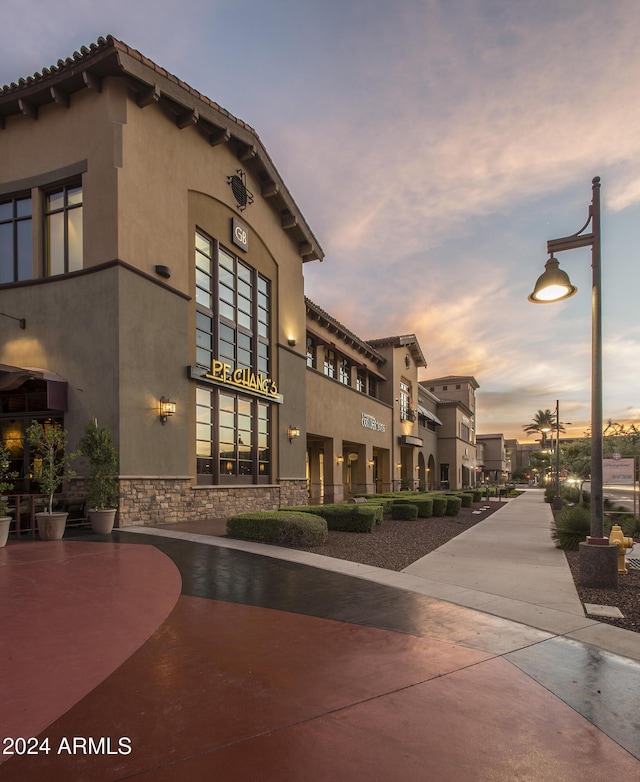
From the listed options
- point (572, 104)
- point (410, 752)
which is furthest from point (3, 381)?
point (572, 104)

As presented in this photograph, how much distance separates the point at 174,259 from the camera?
16406 mm

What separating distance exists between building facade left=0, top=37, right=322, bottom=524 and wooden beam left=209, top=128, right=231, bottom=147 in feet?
0.25

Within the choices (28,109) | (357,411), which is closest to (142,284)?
(28,109)

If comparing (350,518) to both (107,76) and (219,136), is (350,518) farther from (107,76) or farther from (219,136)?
(107,76)

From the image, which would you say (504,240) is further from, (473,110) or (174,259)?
(174,259)

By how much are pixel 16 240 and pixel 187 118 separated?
274 inches

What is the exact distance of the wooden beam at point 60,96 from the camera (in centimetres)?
1502

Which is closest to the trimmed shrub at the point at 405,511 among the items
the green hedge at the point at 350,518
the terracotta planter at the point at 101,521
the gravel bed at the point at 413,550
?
the gravel bed at the point at 413,550

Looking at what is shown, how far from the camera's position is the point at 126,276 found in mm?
14328

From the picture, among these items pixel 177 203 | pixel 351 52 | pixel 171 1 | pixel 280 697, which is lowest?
pixel 280 697

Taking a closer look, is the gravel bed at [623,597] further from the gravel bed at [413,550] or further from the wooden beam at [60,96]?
the wooden beam at [60,96]

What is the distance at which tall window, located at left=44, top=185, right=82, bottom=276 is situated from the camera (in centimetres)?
1531

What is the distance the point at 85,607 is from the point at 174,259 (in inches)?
493

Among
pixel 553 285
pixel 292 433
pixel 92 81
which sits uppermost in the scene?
pixel 92 81
